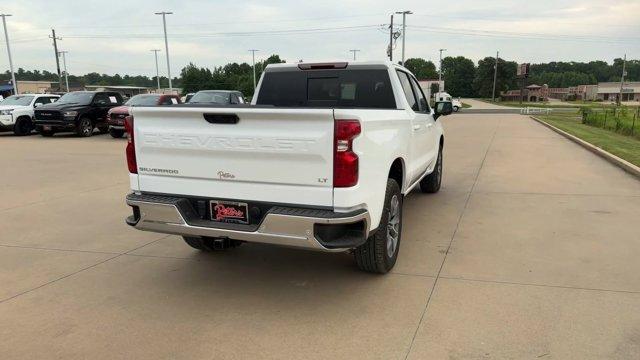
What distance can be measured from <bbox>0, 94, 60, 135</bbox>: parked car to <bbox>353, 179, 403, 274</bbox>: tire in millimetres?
19962

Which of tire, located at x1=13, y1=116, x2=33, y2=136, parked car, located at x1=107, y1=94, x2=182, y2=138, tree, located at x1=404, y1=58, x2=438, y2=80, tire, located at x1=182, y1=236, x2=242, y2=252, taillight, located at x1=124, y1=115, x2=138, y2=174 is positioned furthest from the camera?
tree, located at x1=404, y1=58, x2=438, y2=80

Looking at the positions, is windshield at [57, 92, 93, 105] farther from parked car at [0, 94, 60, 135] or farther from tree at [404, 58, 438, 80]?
tree at [404, 58, 438, 80]

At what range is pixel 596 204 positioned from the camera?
7.09m

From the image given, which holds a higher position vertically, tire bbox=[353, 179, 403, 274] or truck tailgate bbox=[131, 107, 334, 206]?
truck tailgate bbox=[131, 107, 334, 206]

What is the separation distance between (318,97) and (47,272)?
11.1 ft

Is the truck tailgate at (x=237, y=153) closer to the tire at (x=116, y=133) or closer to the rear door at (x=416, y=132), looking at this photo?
the rear door at (x=416, y=132)

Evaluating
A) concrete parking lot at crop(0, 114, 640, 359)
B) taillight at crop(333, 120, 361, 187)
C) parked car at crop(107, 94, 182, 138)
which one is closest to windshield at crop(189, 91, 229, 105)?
parked car at crop(107, 94, 182, 138)

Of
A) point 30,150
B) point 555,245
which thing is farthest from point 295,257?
point 30,150

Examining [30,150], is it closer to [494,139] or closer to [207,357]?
[207,357]

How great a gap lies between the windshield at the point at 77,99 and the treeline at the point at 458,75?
205 feet

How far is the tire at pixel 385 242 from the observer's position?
4.18 m

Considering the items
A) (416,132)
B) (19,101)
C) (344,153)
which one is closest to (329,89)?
(416,132)

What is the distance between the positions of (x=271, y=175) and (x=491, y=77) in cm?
12755

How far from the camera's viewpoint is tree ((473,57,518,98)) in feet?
383
